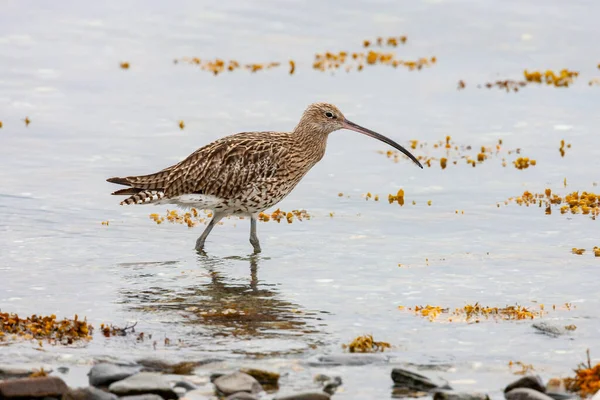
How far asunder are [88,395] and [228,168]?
7.08 meters

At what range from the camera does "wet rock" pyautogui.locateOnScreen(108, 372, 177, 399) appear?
398 inches

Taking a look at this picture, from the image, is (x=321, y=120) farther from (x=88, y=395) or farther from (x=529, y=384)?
(x=88, y=395)

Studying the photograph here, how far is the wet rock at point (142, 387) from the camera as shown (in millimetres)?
10109

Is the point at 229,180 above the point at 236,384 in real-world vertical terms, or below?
above

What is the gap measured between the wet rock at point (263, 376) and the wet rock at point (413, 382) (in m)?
1.00

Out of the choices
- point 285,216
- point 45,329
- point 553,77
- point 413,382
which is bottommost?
point 413,382

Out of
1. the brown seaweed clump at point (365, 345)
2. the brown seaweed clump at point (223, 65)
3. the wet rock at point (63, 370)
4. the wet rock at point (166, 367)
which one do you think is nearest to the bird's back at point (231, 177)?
the brown seaweed clump at point (365, 345)

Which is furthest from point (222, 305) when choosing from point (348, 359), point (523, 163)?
point (523, 163)

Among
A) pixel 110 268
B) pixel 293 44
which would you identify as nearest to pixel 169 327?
pixel 110 268

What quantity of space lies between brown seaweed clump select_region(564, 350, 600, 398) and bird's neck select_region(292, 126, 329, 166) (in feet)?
23.6

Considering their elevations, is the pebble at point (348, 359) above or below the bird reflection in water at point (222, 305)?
below

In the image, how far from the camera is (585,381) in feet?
34.9

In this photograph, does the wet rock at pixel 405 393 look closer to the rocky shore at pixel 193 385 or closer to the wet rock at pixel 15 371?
the rocky shore at pixel 193 385

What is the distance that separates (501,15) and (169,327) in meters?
21.1
